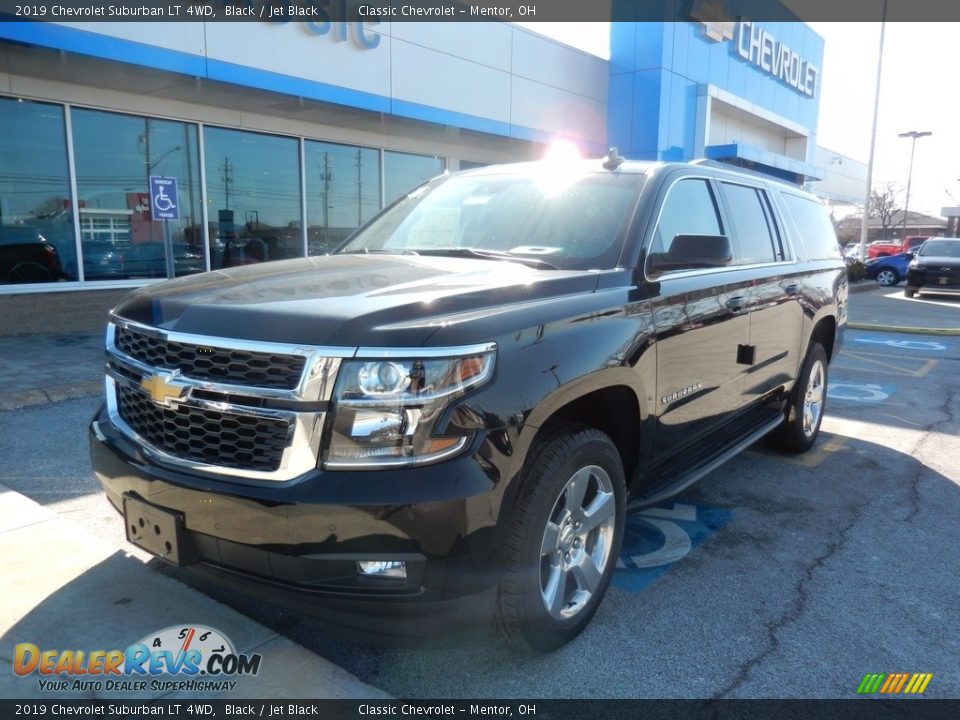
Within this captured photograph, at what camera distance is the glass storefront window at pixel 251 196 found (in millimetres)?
11562

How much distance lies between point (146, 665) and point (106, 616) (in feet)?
1.30

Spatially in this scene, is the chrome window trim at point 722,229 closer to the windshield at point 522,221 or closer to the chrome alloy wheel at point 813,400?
the windshield at point 522,221

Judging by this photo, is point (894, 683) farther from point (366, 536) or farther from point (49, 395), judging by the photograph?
point (49, 395)

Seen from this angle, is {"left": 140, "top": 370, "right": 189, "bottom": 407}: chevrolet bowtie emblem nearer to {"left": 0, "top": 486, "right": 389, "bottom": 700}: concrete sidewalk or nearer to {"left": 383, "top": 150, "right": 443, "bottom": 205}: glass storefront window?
{"left": 0, "top": 486, "right": 389, "bottom": 700}: concrete sidewalk

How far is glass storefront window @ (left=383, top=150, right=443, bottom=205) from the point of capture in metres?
14.2

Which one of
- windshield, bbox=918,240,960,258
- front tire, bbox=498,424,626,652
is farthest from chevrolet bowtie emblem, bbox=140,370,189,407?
windshield, bbox=918,240,960,258

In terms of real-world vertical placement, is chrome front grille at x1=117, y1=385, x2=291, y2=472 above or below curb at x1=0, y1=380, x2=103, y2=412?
above

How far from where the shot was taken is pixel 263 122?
11.9 meters

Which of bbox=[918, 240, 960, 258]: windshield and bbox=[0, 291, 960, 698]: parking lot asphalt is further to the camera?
bbox=[918, 240, 960, 258]: windshield

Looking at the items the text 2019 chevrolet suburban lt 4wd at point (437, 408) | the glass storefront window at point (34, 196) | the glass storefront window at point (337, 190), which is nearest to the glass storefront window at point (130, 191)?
the glass storefront window at point (34, 196)

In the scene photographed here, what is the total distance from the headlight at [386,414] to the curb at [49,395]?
5.35 metres

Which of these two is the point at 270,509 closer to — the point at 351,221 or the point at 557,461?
the point at 557,461

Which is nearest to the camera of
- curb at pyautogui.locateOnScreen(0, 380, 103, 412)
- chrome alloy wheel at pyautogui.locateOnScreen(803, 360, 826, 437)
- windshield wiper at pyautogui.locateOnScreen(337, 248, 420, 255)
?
windshield wiper at pyautogui.locateOnScreen(337, 248, 420, 255)

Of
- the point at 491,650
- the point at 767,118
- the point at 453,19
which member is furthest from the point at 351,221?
the point at 767,118
